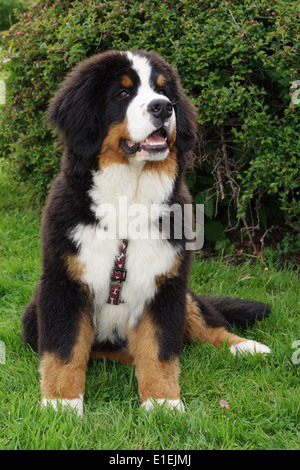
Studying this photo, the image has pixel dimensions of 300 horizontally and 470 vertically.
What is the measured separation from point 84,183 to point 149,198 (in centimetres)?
32

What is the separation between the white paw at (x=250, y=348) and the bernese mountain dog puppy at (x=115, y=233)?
46 centimetres

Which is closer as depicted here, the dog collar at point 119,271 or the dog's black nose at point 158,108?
the dog's black nose at point 158,108

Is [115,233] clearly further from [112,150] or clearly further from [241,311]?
[241,311]

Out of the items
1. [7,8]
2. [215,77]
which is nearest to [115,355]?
[215,77]

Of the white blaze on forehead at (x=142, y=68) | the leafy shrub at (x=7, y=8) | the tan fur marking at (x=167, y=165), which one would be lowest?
the tan fur marking at (x=167, y=165)

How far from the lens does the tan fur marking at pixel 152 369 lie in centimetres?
263

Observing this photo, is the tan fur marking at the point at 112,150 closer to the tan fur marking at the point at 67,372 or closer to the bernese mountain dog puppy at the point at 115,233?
the bernese mountain dog puppy at the point at 115,233

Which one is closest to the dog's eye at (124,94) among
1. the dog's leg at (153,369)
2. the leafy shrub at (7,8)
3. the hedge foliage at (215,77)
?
the dog's leg at (153,369)

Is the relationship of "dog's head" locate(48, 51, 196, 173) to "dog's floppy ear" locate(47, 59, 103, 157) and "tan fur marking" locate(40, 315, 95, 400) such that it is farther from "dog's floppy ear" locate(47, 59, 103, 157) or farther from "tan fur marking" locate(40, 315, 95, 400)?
"tan fur marking" locate(40, 315, 95, 400)

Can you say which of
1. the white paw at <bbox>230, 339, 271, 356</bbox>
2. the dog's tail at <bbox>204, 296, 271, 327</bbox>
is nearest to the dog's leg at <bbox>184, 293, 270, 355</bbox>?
the white paw at <bbox>230, 339, 271, 356</bbox>

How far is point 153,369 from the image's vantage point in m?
2.66

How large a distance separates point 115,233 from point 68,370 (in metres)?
0.67

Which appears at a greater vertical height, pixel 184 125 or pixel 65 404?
pixel 184 125
